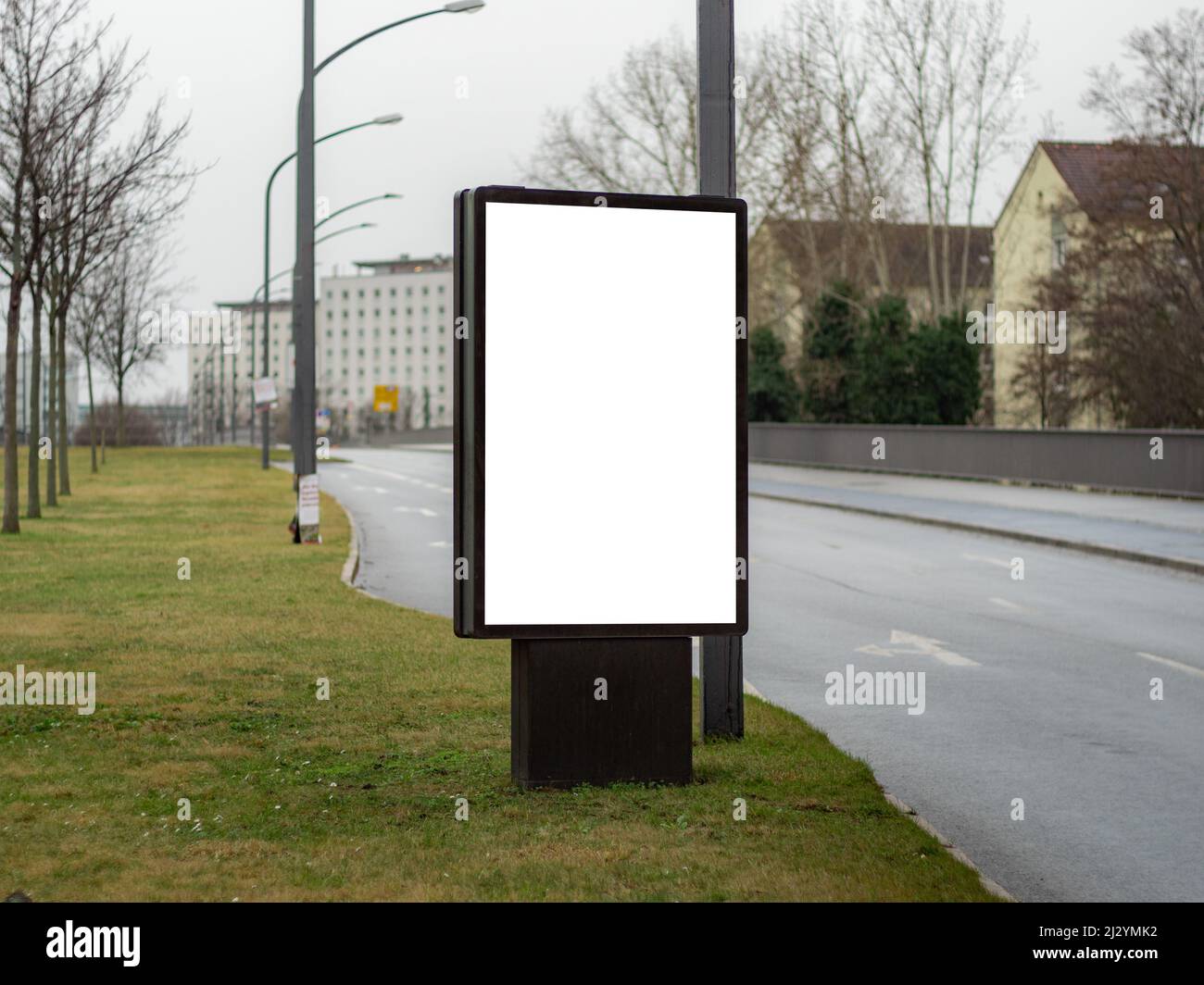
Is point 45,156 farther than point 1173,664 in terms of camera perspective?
Yes

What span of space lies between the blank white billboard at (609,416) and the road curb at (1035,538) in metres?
13.3

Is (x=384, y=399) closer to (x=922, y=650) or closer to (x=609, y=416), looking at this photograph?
(x=922, y=650)

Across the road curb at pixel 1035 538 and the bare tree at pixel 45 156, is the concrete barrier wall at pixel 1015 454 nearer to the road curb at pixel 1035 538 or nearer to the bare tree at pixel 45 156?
the road curb at pixel 1035 538

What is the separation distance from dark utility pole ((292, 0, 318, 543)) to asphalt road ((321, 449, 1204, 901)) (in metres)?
1.55

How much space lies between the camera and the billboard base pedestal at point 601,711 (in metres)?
6.77

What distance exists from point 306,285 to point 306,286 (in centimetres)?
3

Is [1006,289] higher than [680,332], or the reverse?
[1006,289]

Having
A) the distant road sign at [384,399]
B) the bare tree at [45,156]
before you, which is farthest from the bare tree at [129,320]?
the distant road sign at [384,399]

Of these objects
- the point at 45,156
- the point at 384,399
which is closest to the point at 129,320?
the point at 45,156

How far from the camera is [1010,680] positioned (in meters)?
10.9

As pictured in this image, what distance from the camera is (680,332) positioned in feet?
22.4
